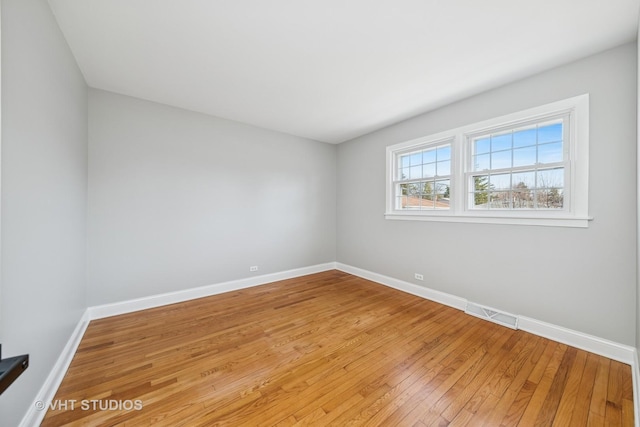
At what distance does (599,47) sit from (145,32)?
12.5 ft

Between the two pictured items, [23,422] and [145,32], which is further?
[145,32]

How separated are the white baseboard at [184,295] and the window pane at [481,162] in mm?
3215

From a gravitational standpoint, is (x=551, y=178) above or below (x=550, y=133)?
below

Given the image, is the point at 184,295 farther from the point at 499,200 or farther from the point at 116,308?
the point at 499,200

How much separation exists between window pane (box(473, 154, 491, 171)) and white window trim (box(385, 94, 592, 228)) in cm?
10

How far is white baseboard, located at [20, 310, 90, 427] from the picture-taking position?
1323 millimetres

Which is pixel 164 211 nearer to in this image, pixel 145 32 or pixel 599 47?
pixel 145 32

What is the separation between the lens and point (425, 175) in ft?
11.6

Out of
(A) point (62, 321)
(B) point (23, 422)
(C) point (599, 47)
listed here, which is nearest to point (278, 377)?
(B) point (23, 422)

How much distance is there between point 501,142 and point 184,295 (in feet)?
14.7

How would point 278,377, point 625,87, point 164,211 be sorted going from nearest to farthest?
point 278,377 → point 625,87 → point 164,211

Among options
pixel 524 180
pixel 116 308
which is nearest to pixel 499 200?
pixel 524 180

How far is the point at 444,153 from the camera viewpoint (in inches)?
129

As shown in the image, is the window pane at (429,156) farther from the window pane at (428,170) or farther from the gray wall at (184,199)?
the gray wall at (184,199)
